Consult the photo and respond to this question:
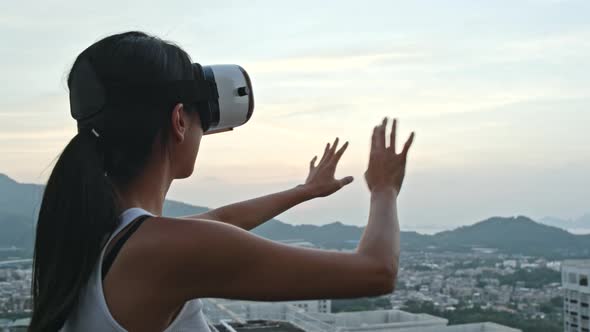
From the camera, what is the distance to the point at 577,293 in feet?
43.1

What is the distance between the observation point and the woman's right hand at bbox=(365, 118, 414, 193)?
0.89 m

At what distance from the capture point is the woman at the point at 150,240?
74 centimetres

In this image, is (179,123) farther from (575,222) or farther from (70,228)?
(575,222)

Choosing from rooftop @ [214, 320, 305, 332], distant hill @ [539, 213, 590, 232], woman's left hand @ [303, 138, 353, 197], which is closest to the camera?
woman's left hand @ [303, 138, 353, 197]

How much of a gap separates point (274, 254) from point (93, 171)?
0.22 meters

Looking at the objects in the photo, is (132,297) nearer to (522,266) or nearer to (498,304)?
(498,304)

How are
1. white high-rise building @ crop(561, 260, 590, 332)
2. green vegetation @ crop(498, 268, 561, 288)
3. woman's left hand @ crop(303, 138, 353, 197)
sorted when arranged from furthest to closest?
1. green vegetation @ crop(498, 268, 561, 288)
2. white high-rise building @ crop(561, 260, 590, 332)
3. woman's left hand @ crop(303, 138, 353, 197)

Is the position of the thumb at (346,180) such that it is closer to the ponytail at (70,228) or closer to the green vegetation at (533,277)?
the ponytail at (70,228)

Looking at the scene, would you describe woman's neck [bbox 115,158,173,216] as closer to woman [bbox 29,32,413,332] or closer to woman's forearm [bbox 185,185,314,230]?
woman [bbox 29,32,413,332]

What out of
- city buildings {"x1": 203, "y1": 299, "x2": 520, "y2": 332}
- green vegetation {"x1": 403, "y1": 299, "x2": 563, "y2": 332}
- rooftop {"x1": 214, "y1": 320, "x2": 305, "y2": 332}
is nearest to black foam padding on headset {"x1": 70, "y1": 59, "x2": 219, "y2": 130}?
city buildings {"x1": 203, "y1": 299, "x2": 520, "y2": 332}

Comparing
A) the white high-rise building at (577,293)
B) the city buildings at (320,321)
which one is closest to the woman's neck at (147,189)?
the city buildings at (320,321)

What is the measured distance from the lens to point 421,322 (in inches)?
598

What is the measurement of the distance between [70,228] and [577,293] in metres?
13.5

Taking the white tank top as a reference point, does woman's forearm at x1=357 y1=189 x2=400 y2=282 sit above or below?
above
